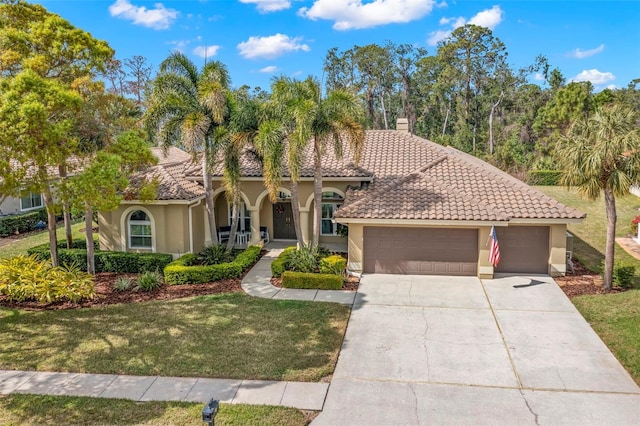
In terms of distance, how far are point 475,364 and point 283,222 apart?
13.2 metres

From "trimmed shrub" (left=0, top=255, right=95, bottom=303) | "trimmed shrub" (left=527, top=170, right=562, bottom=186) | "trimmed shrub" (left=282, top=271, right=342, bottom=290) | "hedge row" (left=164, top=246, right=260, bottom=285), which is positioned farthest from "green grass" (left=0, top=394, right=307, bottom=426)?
"trimmed shrub" (left=527, top=170, right=562, bottom=186)

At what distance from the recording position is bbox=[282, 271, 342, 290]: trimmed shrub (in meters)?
15.7

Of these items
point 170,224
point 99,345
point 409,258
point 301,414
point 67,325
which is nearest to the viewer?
point 301,414

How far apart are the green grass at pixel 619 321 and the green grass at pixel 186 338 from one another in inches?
250

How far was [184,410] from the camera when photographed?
8758mm

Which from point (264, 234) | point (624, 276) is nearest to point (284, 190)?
point (264, 234)

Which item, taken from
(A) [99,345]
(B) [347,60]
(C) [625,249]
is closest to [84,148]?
(A) [99,345]

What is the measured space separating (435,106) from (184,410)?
185 feet

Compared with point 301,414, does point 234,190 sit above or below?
above

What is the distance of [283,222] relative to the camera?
22.4m

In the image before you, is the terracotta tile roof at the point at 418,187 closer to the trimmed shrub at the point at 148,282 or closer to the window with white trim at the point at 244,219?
the window with white trim at the point at 244,219

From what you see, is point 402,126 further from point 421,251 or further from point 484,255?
point 484,255

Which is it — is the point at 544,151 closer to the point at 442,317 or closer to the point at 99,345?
the point at 442,317

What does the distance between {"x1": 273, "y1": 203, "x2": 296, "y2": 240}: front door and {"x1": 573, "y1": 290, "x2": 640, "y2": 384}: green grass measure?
474 inches
